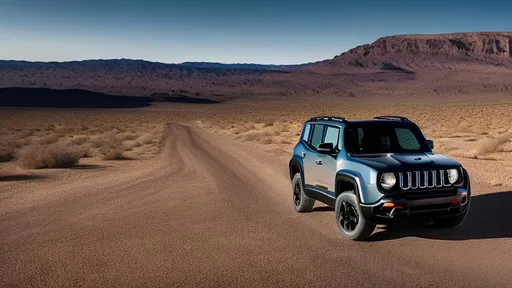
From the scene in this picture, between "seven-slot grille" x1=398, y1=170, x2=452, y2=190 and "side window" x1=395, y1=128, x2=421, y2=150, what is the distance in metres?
1.35

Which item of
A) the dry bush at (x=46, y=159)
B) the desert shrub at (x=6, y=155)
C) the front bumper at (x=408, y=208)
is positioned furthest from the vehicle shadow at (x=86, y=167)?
the front bumper at (x=408, y=208)

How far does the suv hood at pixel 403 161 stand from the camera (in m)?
6.89

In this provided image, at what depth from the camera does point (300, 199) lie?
9.26m

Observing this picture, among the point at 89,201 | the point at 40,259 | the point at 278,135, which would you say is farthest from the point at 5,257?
the point at 278,135

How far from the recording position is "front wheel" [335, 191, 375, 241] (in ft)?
23.0

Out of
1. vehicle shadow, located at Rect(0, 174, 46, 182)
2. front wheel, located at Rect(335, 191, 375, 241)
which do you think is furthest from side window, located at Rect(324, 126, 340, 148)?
vehicle shadow, located at Rect(0, 174, 46, 182)

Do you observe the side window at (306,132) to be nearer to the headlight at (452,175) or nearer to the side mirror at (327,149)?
the side mirror at (327,149)

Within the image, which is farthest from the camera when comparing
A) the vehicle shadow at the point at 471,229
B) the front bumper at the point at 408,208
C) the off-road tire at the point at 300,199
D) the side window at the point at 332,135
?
the off-road tire at the point at 300,199

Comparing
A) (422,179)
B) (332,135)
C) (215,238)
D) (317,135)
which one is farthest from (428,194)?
(215,238)

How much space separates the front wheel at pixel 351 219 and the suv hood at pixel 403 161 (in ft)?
1.86

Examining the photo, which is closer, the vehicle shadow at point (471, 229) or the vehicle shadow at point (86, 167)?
the vehicle shadow at point (471, 229)

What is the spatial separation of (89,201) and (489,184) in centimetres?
970

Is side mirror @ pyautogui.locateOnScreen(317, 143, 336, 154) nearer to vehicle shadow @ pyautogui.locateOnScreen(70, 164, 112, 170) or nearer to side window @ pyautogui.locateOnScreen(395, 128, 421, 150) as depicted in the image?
side window @ pyautogui.locateOnScreen(395, 128, 421, 150)

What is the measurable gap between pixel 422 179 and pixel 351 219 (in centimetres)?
120
